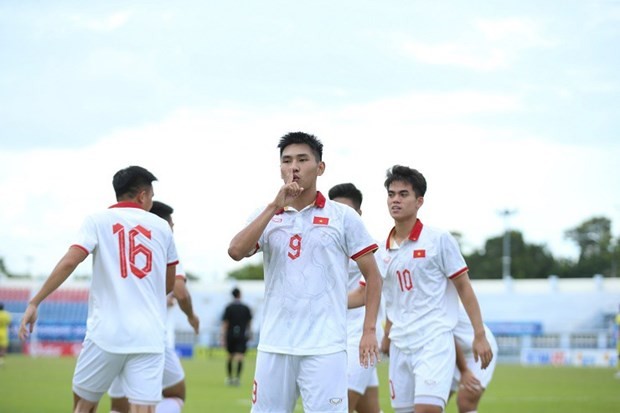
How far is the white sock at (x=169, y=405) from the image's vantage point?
966 cm

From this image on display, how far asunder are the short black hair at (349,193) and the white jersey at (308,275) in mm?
2864

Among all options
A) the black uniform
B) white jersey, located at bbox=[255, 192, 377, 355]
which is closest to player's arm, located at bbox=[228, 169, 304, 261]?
white jersey, located at bbox=[255, 192, 377, 355]

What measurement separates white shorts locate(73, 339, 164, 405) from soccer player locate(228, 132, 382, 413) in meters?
1.31

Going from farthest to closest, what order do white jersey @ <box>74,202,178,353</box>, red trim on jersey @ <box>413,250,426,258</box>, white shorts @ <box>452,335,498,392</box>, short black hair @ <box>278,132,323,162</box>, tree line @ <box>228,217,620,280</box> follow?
tree line @ <box>228,217,620,280</box> → white shorts @ <box>452,335,498,392</box> → red trim on jersey @ <box>413,250,426,258</box> → white jersey @ <box>74,202,178,353</box> → short black hair @ <box>278,132,323,162</box>

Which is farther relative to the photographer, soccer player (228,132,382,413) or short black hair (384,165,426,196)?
short black hair (384,165,426,196)

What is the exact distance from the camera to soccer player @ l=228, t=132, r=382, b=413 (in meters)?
6.73

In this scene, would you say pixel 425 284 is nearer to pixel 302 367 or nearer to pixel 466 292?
pixel 466 292

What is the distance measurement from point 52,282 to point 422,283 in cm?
326

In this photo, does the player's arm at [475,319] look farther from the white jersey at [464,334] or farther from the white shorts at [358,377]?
the white shorts at [358,377]

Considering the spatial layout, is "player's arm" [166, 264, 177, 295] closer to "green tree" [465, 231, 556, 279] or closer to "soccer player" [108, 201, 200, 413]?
"soccer player" [108, 201, 200, 413]

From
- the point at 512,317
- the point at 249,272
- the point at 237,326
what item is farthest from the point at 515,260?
the point at 237,326

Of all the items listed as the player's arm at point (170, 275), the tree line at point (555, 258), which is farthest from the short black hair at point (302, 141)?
the tree line at point (555, 258)

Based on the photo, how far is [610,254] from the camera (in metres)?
95.1

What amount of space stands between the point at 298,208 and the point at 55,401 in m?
11.3
